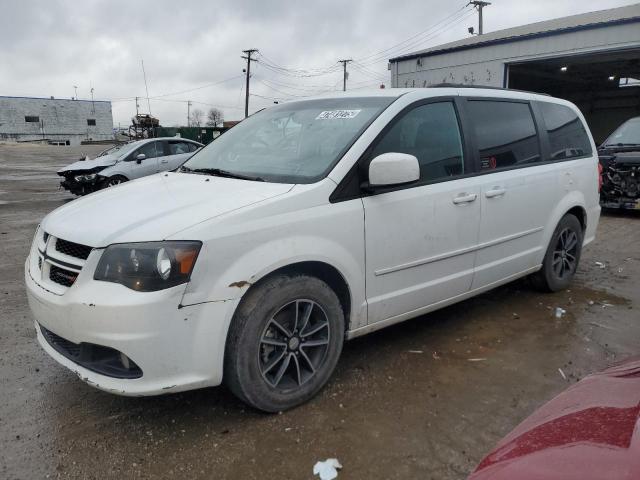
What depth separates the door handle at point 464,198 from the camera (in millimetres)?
3442

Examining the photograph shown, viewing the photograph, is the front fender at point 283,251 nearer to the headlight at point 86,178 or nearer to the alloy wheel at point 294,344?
the alloy wheel at point 294,344

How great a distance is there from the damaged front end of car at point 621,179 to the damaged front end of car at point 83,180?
10.4 m

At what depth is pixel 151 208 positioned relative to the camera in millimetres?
2656

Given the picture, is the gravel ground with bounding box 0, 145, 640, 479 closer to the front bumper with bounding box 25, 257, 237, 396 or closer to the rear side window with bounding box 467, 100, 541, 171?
the front bumper with bounding box 25, 257, 237, 396

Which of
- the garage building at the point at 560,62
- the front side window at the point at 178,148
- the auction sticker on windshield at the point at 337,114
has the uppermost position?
the garage building at the point at 560,62

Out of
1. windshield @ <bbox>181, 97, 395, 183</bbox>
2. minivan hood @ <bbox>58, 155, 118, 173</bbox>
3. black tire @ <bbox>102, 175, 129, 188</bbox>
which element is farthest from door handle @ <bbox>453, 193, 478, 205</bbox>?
minivan hood @ <bbox>58, 155, 118, 173</bbox>

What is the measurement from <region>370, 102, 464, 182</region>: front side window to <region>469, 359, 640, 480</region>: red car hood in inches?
74.2

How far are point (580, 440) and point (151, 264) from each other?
1.81 metres

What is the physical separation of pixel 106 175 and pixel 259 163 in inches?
369

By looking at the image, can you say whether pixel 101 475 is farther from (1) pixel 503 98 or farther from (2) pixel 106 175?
(2) pixel 106 175

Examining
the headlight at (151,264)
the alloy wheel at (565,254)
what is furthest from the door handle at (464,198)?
the headlight at (151,264)

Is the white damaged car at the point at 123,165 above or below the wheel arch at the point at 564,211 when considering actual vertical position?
above

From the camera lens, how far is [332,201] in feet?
9.25

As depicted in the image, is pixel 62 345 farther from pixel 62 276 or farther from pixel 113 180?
pixel 113 180
